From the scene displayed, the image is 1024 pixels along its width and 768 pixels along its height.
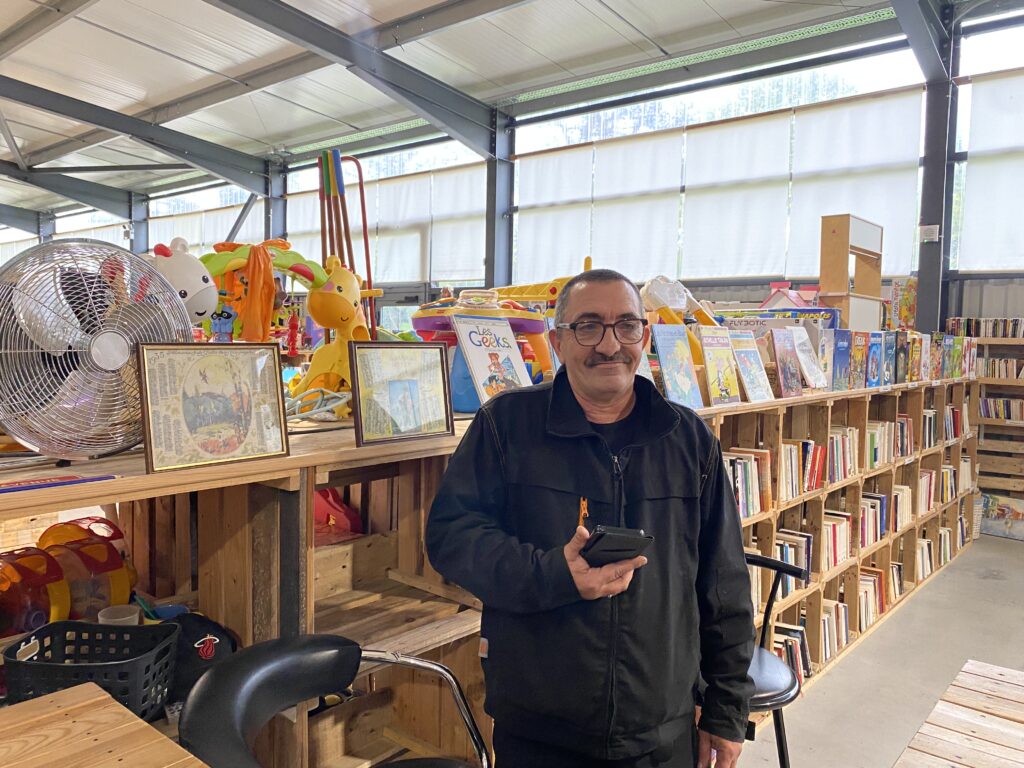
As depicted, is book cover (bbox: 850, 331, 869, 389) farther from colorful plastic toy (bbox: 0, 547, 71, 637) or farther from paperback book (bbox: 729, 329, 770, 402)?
colorful plastic toy (bbox: 0, 547, 71, 637)

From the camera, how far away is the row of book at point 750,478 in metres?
3.01

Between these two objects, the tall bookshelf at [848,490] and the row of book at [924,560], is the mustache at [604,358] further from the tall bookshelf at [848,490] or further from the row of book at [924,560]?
the row of book at [924,560]

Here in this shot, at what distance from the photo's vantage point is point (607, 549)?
1.30 meters

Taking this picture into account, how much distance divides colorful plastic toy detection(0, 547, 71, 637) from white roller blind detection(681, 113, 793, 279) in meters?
7.77

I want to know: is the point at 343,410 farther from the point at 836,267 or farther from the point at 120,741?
the point at 836,267

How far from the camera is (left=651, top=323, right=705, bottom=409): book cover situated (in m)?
2.65

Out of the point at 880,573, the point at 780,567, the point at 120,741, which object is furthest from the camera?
the point at 880,573

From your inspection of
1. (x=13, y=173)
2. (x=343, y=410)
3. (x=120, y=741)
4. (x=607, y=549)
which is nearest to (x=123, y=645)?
(x=120, y=741)

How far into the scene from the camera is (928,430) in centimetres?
526

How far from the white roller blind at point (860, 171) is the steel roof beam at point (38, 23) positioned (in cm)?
739

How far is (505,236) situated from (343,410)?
8.44 metres

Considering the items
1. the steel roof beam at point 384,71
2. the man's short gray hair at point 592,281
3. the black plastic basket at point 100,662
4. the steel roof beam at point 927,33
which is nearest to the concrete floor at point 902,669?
the man's short gray hair at point 592,281

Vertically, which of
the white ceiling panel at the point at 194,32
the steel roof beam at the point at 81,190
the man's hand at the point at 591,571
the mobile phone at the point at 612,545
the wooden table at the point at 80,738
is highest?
the white ceiling panel at the point at 194,32

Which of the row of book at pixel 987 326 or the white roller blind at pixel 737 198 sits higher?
the white roller blind at pixel 737 198
